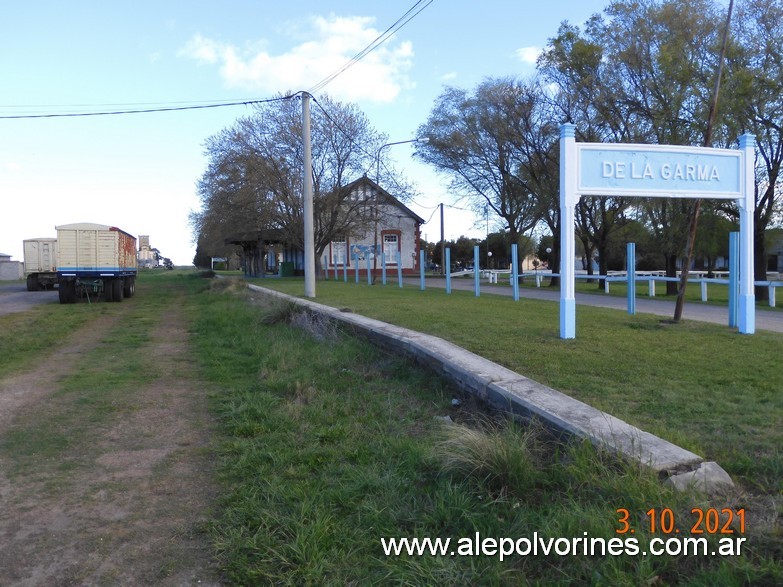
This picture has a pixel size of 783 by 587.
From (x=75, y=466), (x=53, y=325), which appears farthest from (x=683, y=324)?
(x=53, y=325)

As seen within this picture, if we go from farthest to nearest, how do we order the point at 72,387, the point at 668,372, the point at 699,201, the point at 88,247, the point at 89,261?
the point at 89,261, the point at 88,247, the point at 699,201, the point at 72,387, the point at 668,372

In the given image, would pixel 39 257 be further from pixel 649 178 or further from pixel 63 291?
pixel 649 178

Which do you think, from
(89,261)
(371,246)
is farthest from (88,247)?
(371,246)

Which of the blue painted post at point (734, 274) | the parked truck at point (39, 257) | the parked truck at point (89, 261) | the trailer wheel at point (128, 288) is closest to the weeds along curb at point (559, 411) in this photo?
the blue painted post at point (734, 274)

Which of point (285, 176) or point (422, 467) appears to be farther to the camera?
point (285, 176)

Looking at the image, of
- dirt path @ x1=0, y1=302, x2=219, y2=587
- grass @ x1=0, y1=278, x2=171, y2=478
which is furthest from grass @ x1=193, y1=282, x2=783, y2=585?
grass @ x1=0, y1=278, x2=171, y2=478

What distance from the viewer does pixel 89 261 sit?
2338 centimetres

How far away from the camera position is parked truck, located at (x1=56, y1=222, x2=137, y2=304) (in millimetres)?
23000

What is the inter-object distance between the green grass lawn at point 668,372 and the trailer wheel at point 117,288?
15900 mm

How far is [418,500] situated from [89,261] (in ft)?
72.6

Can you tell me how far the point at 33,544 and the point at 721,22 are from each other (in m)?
23.3

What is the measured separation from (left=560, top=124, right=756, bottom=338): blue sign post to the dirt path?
18.6 feet

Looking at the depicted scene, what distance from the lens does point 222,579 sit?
349cm

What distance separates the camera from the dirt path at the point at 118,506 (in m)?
3.60
